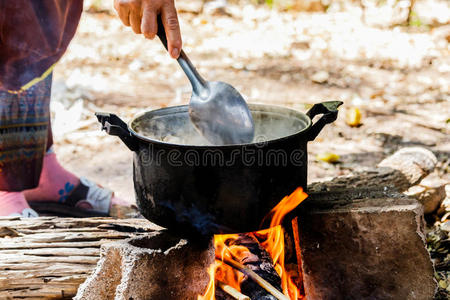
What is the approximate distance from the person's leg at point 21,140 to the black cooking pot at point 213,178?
92cm

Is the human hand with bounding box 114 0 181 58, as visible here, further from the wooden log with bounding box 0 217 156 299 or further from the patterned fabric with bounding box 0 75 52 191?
the patterned fabric with bounding box 0 75 52 191

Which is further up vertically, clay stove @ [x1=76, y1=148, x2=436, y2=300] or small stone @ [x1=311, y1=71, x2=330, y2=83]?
clay stove @ [x1=76, y1=148, x2=436, y2=300]

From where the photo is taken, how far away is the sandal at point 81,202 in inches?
120

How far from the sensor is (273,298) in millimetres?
1768

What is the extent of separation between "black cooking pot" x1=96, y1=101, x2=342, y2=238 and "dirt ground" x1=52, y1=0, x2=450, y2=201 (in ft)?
5.46

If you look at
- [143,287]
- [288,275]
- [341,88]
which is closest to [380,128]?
[341,88]

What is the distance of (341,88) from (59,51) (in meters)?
3.21

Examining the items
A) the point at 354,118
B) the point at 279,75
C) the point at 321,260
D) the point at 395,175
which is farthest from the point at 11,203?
the point at 279,75

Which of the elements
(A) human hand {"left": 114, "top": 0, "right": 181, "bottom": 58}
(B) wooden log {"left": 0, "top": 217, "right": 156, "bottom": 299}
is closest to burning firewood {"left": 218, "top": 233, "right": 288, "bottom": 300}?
(B) wooden log {"left": 0, "top": 217, "right": 156, "bottom": 299}

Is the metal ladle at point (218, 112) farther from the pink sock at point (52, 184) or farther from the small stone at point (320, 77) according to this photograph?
the small stone at point (320, 77)

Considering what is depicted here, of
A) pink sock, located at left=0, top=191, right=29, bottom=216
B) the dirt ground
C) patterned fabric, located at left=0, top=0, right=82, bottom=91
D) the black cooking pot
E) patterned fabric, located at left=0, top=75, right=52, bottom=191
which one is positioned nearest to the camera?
the black cooking pot

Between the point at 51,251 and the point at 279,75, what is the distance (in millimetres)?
3982

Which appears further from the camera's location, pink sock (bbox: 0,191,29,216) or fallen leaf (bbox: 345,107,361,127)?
fallen leaf (bbox: 345,107,361,127)

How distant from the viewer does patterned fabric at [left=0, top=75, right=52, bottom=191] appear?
8.24 ft
